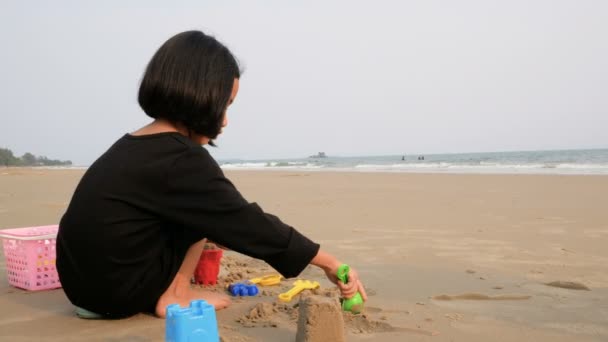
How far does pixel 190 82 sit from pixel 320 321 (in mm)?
965

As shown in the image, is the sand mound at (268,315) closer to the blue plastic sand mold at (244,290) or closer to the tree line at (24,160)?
the blue plastic sand mold at (244,290)

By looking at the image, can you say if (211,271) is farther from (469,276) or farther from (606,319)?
(606,319)

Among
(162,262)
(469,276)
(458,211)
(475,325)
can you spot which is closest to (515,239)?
(469,276)

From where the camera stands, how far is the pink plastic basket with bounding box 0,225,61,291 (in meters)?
2.73

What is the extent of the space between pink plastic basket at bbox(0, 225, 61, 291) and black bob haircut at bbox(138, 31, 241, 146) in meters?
1.28

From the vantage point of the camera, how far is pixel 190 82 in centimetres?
186

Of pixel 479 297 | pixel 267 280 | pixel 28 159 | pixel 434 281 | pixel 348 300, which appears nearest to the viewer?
pixel 348 300

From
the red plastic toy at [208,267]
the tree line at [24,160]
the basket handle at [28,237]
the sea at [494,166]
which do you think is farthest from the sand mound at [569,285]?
the tree line at [24,160]

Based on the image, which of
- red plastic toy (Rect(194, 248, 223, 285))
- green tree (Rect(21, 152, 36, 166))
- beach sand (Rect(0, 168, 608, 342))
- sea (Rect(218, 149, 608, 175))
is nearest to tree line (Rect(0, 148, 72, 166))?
green tree (Rect(21, 152, 36, 166))

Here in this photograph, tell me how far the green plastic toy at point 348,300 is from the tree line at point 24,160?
112 ft

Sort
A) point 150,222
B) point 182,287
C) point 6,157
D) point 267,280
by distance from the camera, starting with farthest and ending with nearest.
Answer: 1. point 6,157
2. point 267,280
3. point 182,287
4. point 150,222

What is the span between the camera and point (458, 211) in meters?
6.23

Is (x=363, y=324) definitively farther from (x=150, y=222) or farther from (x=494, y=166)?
(x=494, y=166)

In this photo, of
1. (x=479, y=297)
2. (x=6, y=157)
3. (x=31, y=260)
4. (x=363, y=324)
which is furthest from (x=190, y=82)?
(x=6, y=157)
